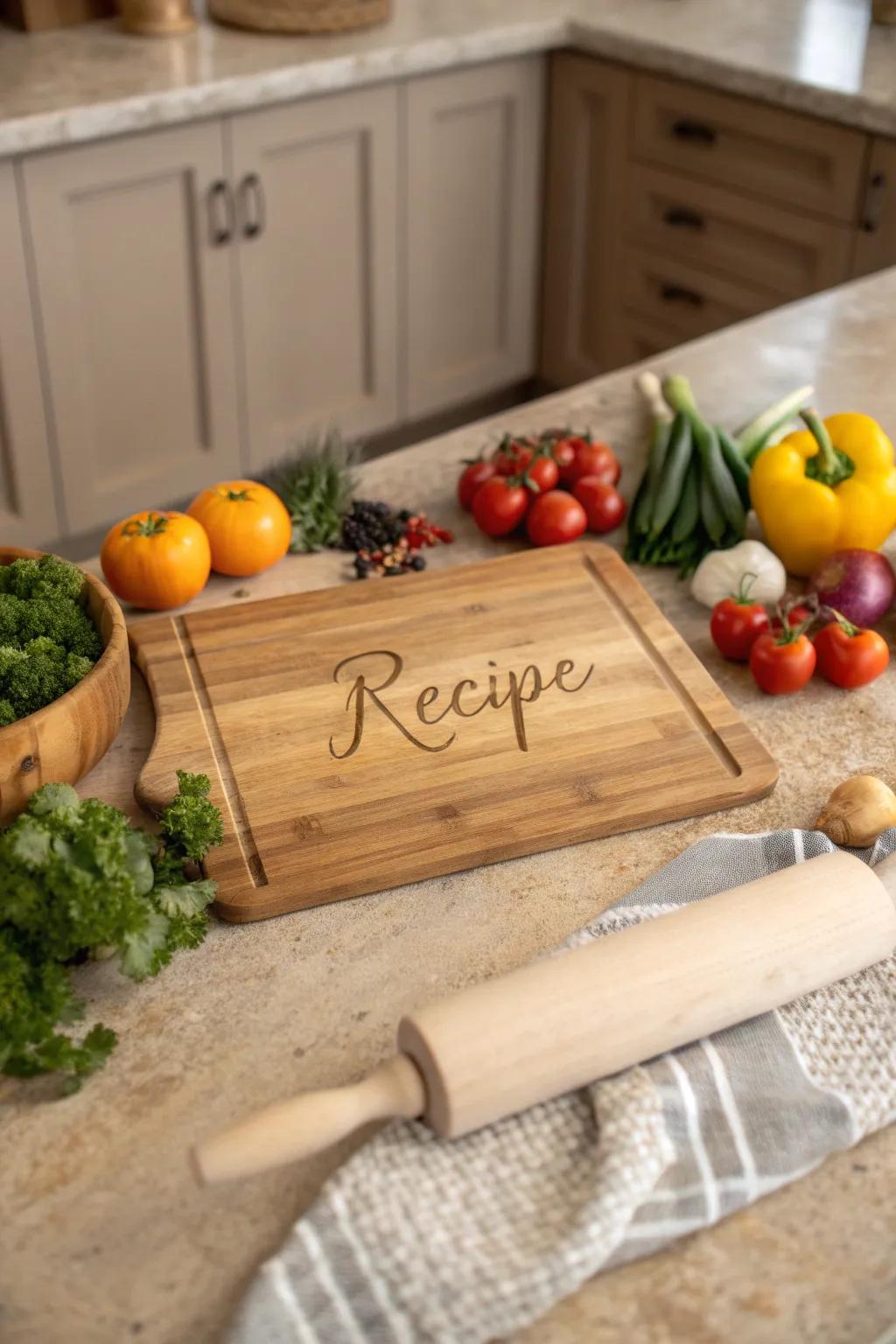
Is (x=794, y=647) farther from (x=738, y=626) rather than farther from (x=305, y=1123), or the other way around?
(x=305, y=1123)

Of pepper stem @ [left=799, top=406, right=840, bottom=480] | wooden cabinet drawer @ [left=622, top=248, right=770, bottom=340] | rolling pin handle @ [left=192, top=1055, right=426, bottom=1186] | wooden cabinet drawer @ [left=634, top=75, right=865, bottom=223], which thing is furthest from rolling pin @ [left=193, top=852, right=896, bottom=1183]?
wooden cabinet drawer @ [left=622, top=248, right=770, bottom=340]

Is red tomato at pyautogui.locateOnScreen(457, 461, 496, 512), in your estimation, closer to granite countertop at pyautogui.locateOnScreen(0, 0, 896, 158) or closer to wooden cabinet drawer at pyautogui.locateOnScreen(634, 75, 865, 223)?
granite countertop at pyautogui.locateOnScreen(0, 0, 896, 158)

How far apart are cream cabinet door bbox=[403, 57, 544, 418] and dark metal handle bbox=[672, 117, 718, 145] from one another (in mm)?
366

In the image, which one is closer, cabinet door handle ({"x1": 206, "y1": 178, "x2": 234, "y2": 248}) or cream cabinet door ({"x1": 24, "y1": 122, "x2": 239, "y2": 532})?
cream cabinet door ({"x1": 24, "y1": 122, "x2": 239, "y2": 532})

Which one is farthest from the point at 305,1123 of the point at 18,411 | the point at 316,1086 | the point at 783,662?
the point at 18,411

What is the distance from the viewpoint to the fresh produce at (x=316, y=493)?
1409 mm

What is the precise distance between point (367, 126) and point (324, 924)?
2161 millimetres

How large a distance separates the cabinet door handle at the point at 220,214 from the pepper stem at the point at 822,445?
1.61 meters

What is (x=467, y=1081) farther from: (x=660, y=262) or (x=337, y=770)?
(x=660, y=262)

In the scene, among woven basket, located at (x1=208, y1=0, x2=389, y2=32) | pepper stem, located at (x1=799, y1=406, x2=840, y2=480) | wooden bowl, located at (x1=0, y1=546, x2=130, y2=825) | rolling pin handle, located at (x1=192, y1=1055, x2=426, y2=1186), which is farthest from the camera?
woven basket, located at (x1=208, y1=0, x2=389, y2=32)

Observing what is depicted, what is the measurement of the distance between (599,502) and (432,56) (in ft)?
5.44

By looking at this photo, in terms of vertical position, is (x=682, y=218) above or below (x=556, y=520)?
below

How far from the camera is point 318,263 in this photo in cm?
282

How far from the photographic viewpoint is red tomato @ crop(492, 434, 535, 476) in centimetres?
144
